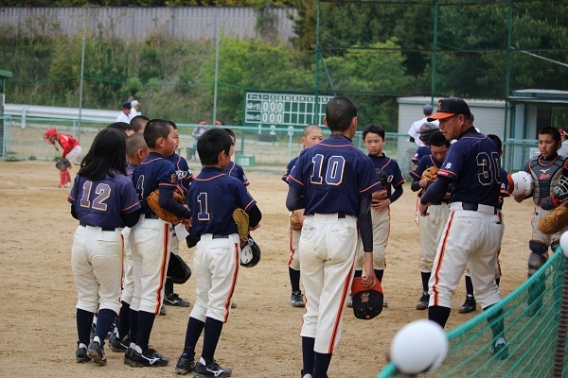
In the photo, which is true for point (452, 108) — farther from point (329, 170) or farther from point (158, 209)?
point (158, 209)

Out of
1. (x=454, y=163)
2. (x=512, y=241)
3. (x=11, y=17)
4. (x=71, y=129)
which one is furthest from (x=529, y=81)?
(x=11, y=17)

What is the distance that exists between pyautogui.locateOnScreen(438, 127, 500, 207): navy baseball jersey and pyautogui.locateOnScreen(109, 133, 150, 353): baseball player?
2.53 meters

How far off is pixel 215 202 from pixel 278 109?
20964 mm

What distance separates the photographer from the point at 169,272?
7359 millimetres

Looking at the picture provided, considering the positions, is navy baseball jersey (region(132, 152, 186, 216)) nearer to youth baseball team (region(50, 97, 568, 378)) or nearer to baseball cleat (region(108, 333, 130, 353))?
youth baseball team (region(50, 97, 568, 378))

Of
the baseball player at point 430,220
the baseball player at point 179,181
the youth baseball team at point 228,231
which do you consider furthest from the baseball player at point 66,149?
the youth baseball team at point 228,231

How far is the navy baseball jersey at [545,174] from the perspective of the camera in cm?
869

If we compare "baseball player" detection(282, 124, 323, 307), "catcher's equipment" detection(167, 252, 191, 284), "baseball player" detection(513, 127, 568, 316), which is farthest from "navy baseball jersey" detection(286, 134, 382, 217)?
"baseball player" detection(513, 127, 568, 316)

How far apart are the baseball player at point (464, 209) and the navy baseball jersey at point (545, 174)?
2.02 meters

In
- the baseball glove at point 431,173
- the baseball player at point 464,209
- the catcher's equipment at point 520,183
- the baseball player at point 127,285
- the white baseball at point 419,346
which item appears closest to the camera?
the white baseball at point 419,346

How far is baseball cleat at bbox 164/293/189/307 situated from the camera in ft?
30.0

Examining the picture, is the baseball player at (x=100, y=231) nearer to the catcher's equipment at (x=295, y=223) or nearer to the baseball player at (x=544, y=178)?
the catcher's equipment at (x=295, y=223)

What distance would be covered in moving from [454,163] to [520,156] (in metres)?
16.0

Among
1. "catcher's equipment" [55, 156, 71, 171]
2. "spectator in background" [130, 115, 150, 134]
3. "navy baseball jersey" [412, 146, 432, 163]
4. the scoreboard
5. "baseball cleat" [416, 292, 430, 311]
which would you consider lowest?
"baseball cleat" [416, 292, 430, 311]
